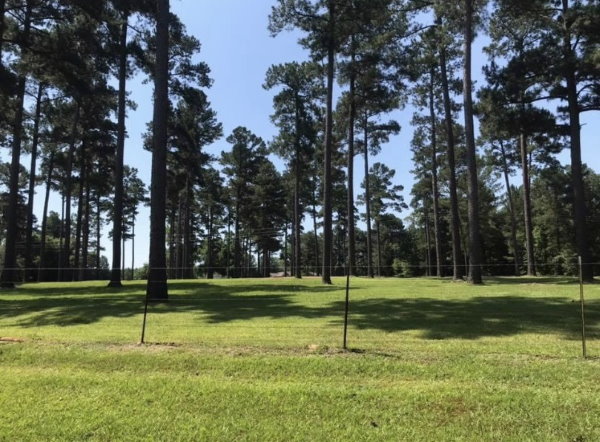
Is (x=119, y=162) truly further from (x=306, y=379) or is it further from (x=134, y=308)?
(x=306, y=379)

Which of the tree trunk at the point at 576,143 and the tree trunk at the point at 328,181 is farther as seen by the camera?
the tree trunk at the point at 328,181

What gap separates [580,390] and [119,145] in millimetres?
23008

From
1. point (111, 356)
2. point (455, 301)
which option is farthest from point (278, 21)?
point (111, 356)

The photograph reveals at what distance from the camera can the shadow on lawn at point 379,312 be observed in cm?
956

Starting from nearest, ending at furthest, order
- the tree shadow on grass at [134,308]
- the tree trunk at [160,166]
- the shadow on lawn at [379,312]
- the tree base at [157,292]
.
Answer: the shadow on lawn at [379,312], the tree shadow on grass at [134,308], the tree base at [157,292], the tree trunk at [160,166]

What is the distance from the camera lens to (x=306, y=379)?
6223mm

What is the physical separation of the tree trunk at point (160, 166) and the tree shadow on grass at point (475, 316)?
6254 mm

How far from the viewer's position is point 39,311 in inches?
525

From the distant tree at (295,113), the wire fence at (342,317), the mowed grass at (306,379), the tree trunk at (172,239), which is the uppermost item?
the distant tree at (295,113)

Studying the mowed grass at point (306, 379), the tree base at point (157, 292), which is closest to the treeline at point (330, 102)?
the tree base at point (157, 292)

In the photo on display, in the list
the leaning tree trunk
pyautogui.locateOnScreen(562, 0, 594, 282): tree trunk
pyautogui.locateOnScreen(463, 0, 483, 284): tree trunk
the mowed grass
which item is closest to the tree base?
the mowed grass

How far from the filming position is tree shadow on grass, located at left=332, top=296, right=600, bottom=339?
9.13 metres

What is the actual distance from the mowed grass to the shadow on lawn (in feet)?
0.31

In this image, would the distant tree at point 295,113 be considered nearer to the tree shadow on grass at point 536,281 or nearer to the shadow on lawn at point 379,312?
the tree shadow on grass at point 536,281
